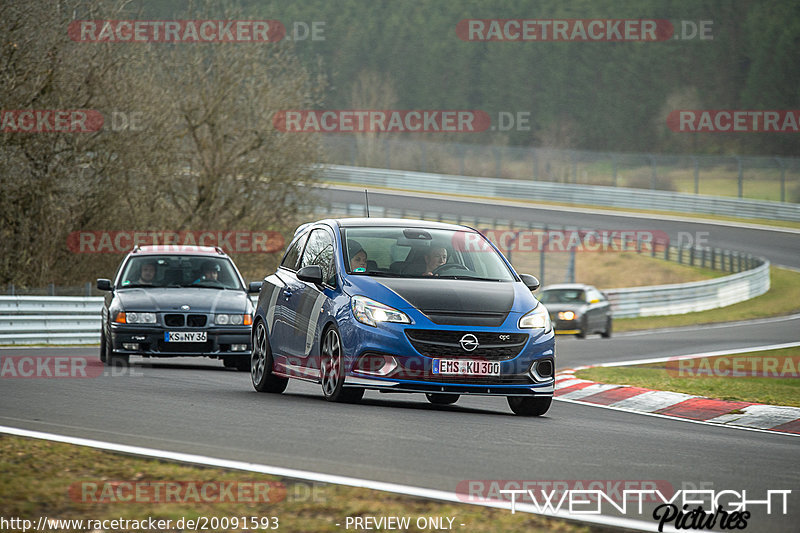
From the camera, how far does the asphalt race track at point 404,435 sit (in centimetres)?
752

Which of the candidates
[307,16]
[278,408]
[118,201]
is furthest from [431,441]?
[307,16]

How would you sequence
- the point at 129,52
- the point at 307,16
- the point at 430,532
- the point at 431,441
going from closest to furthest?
the point at 430,532
the point at 431,441
the point at 129,52
the point at 307,16

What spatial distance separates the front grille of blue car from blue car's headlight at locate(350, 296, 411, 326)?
0.54 ft

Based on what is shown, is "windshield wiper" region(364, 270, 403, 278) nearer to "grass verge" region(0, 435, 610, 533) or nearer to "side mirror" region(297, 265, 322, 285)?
"side mirror" region(297, 265, 322, 285)

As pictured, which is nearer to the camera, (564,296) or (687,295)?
(564,296)

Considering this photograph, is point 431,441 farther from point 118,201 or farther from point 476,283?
point 118,201

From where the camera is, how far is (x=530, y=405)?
11.4m

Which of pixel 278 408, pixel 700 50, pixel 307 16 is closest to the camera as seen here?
pixel 278 408

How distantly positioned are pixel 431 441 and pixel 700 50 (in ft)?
285

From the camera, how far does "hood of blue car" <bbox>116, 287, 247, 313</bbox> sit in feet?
52.7

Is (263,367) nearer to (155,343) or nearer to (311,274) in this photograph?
(311,274)

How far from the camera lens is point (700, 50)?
90.8 metres

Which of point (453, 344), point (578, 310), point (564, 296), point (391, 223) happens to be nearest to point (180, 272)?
point (391, 223)

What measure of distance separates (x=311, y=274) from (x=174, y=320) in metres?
4.89
